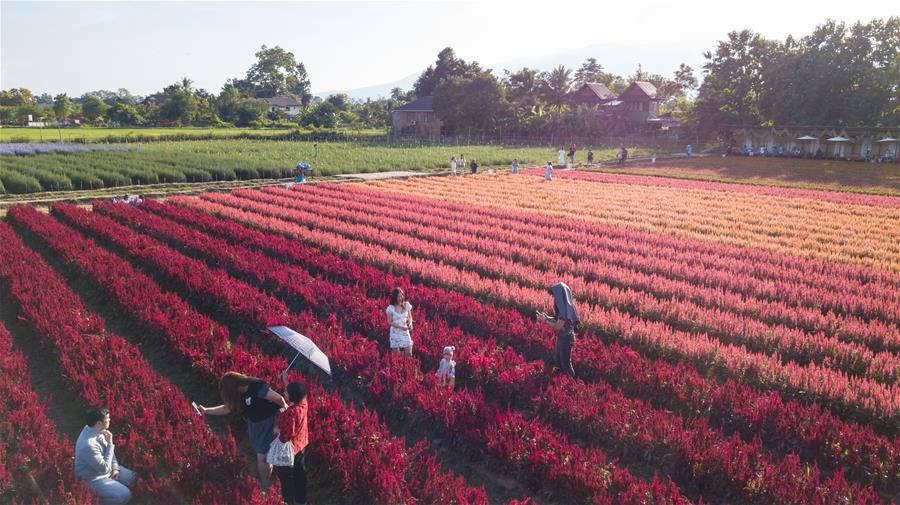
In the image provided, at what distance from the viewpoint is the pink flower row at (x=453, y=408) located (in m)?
5.05

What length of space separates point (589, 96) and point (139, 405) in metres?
77.1

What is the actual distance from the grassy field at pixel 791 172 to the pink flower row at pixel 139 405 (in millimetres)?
31533

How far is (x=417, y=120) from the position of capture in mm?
78750

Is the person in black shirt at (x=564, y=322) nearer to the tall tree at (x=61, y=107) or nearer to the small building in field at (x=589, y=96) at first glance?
the small building in field at (x=589, y=96)

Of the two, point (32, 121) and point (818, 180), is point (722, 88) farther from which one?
point (32, 121)

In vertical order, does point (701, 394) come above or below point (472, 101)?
below

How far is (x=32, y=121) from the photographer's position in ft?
246

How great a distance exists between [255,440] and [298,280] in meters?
5.77

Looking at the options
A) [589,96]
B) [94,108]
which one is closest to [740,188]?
[589,96]

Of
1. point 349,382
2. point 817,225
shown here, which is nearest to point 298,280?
point 349,382

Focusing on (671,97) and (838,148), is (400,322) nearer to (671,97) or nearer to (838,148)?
(838,148)

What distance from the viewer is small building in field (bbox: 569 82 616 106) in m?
76.4

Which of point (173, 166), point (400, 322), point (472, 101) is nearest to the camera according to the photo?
point (400, 322)

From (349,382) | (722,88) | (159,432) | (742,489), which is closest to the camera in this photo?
(742,489)
